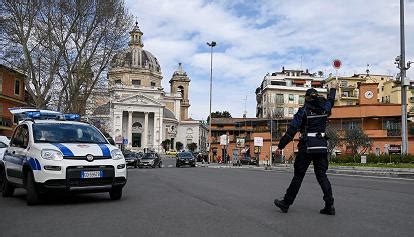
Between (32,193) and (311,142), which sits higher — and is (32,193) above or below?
below

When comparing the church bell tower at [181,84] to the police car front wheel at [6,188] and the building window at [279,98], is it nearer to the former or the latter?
A: the building window at [279,98]

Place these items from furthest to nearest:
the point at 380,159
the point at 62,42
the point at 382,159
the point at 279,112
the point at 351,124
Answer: the point at 279,112 < the point at 351,124 < the point at 62,42 < the point at 380,159 < the point at 382,159

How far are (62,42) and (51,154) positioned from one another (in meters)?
26.9

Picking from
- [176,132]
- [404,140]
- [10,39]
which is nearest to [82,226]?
[404,140]

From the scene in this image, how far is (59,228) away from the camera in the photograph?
20.2ft

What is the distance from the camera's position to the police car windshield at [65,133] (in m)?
9.25

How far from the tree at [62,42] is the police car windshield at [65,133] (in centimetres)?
2476

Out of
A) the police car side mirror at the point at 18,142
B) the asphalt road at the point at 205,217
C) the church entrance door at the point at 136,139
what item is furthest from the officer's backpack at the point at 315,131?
the church entrance door at the point at 136,139

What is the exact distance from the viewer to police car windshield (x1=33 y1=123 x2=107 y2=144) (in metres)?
9.25

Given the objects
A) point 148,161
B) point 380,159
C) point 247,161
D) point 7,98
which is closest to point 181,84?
point 247,161

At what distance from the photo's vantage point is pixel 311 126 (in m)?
7.24

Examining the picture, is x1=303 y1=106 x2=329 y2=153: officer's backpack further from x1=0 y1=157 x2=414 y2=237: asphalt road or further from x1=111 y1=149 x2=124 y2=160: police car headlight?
x1=111 y1=149 x2=124 y2=160: police car headlight

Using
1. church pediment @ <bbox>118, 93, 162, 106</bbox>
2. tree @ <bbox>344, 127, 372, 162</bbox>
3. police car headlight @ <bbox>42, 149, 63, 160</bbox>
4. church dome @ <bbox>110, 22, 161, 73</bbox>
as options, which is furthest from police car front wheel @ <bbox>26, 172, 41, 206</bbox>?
church pediment @ <bbox>118, 93, 162, 106</bbox>

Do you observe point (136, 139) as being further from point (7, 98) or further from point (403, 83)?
point (403, 83)
